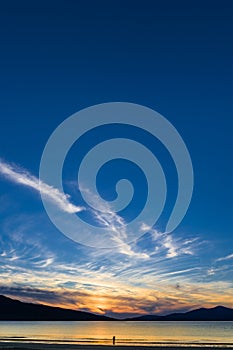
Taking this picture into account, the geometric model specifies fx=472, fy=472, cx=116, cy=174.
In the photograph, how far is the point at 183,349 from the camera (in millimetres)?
68188

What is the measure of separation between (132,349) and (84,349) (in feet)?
22.3

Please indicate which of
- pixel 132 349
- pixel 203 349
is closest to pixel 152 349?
pixel 132 349

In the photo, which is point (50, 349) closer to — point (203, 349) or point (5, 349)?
point (5, 349)

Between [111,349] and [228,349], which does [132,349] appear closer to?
[111,349]

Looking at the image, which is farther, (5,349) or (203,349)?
(203,349)

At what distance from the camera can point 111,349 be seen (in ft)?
217

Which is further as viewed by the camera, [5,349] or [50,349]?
[50,349]

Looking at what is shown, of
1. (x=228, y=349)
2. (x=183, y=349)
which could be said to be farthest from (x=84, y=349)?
(x=228, y=349)

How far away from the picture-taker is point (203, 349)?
6912 centimetres

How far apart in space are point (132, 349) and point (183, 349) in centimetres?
762

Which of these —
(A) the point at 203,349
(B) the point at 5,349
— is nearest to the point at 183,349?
(A) the point at 203,349

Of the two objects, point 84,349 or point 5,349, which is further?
point 84,349

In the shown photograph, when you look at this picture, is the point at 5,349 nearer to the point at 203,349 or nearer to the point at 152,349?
the point at 152,349

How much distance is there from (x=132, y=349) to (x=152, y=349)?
3143 millimetres
